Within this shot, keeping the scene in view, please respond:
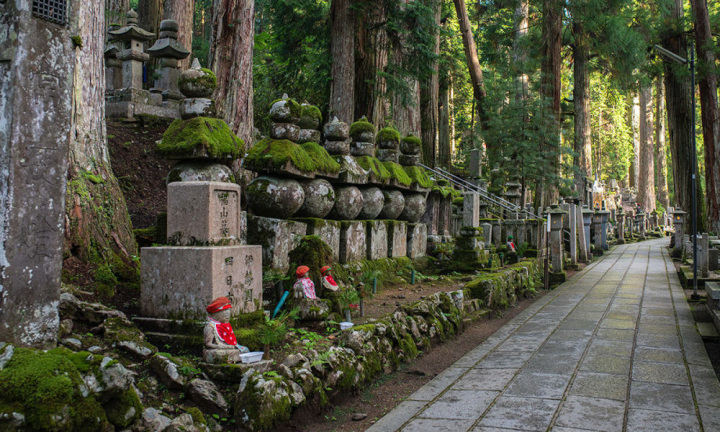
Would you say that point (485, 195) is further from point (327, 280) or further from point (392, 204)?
point (327, 280)

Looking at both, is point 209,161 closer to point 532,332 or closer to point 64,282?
point 64,282

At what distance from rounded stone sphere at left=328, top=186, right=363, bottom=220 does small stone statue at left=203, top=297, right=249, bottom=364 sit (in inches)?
130

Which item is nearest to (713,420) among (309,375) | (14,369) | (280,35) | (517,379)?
(517,379)

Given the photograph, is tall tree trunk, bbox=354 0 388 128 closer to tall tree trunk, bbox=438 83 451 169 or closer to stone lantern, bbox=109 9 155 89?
stone lantern, bbox=109 9 155 89

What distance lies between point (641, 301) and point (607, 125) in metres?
37.6

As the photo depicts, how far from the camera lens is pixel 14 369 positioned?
2.67 m

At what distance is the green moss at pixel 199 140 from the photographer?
16.8ft

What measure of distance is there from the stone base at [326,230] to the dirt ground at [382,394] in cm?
89

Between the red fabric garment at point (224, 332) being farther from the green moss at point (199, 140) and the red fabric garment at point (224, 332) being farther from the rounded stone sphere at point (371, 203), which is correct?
the rounded stone sphere at point (371, 203)

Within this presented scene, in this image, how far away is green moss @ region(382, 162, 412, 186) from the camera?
8.53 metres

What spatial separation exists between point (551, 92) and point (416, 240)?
42.4ft

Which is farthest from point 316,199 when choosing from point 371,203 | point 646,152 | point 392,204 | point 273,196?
point 646,152

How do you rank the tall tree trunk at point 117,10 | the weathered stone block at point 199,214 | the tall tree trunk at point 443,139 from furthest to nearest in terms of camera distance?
the tall tree trunk at point 443,139
the tall tree trunk at point 117,10
the weathered stone block at point 199,214

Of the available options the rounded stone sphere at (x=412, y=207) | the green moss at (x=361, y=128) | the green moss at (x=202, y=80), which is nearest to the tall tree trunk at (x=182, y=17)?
the green moss at (x=361, y=128)
